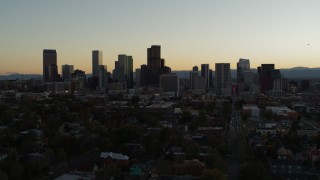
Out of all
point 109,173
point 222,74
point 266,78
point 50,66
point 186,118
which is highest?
point 50,66

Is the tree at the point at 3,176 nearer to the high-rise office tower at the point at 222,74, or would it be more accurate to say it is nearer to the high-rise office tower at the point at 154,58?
the high-rise office tower at the point at 154,58

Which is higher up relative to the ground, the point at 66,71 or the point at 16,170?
the point at 66,71

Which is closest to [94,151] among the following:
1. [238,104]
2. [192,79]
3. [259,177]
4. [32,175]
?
[32,175]

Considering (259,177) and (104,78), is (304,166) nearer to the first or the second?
(259,177)

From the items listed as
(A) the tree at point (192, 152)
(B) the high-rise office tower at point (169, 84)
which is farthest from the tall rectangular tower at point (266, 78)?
(A) the tree at point (192, 152)

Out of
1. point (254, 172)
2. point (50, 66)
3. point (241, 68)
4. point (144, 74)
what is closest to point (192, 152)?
point (254, 172)

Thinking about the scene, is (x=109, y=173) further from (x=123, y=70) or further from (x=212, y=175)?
(x=123, y=70)

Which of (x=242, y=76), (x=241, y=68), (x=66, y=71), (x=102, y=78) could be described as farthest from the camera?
(x=66, y=71)
